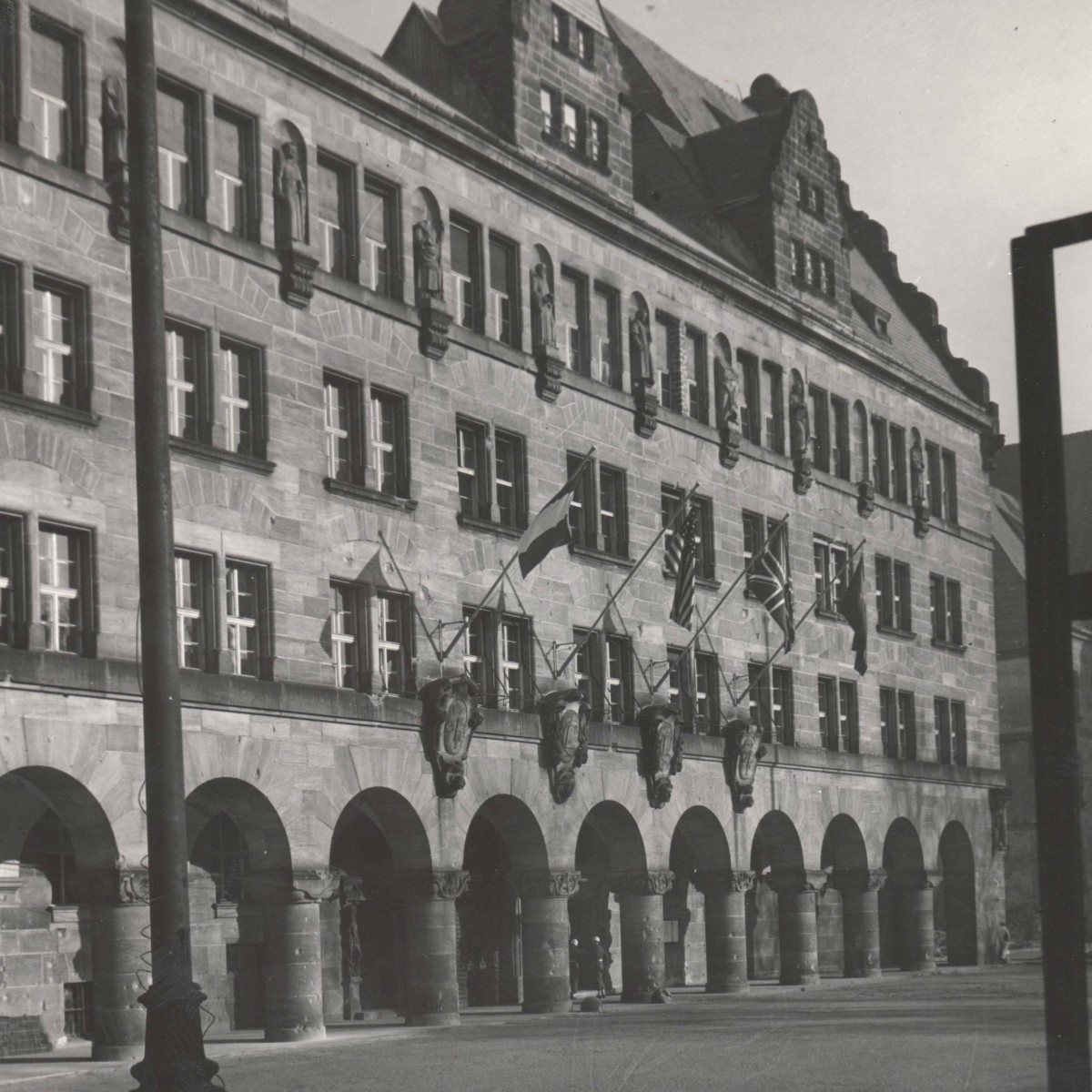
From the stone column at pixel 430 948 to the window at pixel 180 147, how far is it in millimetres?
10413

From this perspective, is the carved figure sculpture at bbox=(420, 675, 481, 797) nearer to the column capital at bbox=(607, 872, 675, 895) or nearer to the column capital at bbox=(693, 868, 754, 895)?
the column capital at bbox=(607, 872, 675, 895)

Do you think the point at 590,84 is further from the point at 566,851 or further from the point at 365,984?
the point at 365,984

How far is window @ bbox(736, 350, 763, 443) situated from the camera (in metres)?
42.9

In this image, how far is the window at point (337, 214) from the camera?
3072cm

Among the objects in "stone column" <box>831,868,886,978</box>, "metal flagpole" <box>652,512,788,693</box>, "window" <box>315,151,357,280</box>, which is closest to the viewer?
"window" <box>315,151,357,280</box>

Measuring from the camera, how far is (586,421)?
36.6m

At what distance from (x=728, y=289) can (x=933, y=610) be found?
43.2 ft

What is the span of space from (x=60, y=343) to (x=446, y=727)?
341 inches

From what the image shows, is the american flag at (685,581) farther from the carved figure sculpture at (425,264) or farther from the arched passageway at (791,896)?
the arched passageway at (791,896)

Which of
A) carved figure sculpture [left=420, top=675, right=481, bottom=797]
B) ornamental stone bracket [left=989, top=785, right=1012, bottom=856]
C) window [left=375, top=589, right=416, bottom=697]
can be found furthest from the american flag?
ornamental stone bracket [left=989, top=785, right=1012, bottom=856]

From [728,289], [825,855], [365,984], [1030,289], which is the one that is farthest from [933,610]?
[1030,289]

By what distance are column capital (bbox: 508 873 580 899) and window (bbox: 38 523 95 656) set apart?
10972 millimetres

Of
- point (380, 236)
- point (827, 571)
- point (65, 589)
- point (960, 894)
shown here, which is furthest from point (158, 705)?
point (960, 894)

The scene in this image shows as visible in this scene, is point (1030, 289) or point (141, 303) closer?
point (1030, 289)
